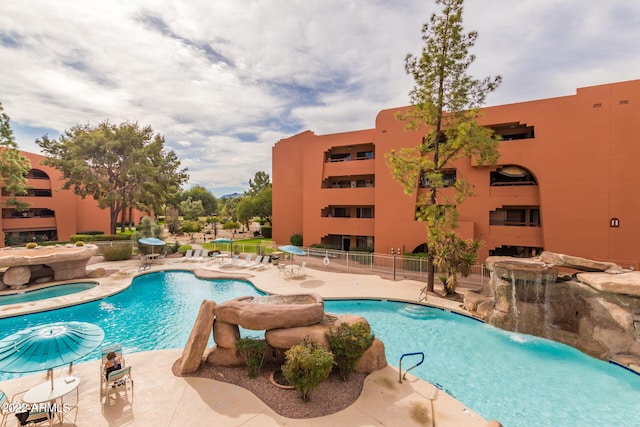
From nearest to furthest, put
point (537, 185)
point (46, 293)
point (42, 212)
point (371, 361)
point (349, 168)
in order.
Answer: point (371, 361) < point (46, 293) < point (537, 185) < point (349, 168) < point (42, 212)

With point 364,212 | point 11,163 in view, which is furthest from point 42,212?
point 364,212

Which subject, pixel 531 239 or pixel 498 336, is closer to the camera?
pixel 498 336

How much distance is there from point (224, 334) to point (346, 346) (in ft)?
11.7

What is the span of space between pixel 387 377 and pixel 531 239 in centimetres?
1733

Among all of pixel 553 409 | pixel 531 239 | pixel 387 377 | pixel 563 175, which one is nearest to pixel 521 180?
pixel 563 175

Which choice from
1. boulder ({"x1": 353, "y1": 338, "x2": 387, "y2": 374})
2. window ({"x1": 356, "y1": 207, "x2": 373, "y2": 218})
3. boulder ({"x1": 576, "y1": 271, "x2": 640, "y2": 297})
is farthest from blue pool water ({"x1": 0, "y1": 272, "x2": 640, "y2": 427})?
window ({"x1": 356, "y1": 207, "x2": 373, "y2": 218})

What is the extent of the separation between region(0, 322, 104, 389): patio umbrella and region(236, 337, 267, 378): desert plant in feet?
11.1

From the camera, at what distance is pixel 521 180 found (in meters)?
21.0

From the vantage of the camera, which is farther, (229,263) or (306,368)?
(229,263)

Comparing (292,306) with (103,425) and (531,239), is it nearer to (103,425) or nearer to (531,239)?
(103,425)

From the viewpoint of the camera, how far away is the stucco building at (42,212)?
30.4m

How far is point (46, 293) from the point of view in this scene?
16219mm

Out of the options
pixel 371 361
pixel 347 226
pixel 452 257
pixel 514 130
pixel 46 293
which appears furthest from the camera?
pixel 347 226

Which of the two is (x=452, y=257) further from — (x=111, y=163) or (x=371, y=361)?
(x=111, y=163)
